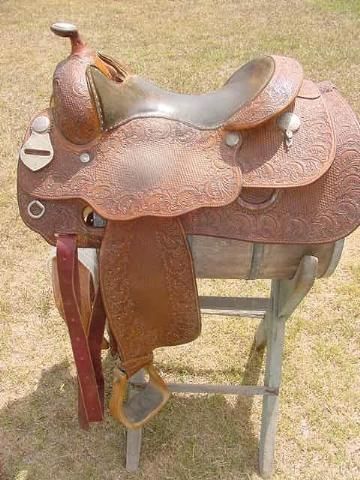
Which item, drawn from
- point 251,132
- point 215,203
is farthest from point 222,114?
point 215,203

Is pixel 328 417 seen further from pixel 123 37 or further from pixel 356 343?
pixel 123 37

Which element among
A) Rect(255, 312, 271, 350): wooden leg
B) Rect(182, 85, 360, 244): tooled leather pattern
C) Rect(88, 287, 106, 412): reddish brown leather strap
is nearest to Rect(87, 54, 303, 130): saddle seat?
Rect(182, 85, 360, 244): tooled leather pattern

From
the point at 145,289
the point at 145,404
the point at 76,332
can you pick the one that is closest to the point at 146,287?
the point at 145,289

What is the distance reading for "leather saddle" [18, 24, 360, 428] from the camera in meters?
1.47

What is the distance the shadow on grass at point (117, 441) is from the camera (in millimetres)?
2090

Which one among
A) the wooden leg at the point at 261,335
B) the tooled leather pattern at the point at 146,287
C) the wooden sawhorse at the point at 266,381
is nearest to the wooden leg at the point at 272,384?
the wooden sawhorse at the point at 266,381

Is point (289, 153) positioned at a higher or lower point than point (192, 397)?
higher

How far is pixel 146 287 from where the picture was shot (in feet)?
5.27

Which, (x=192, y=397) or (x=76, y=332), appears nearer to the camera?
(x=76, y=332)

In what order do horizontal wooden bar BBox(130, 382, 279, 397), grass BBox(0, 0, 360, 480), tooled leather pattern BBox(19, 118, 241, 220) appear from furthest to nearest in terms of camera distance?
grass BBox(0, 0, 360, 480), horizontal wooden bar BBox(130, 382, 279, 397), tooled leather pattern BBox(19, 118, 241, 220)

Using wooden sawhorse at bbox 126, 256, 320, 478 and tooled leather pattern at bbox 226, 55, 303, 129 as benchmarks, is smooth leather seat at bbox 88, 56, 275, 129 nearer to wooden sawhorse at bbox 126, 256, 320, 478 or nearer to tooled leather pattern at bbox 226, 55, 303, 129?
tooled leather pattern at bbox 226, 55, 303, 129

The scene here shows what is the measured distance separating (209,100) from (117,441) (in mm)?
1331

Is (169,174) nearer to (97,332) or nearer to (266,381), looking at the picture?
(97,332)

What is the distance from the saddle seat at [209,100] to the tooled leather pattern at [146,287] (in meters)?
0.29
